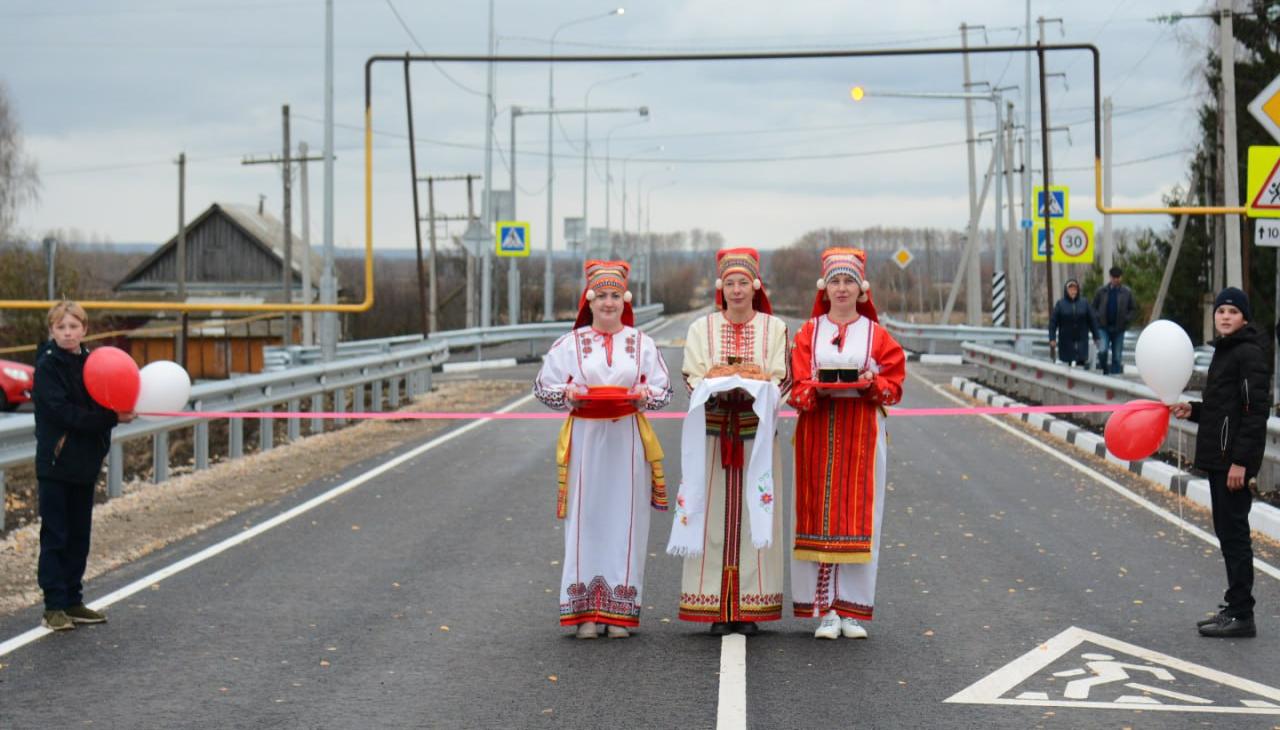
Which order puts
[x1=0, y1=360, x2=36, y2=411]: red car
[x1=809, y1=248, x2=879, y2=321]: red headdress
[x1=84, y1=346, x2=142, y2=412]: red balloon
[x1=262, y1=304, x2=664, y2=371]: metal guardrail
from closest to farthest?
[x1=809, y1=248, x2=879, y2=321]: red headdress
[x1=84, y1=346, x2=142, y2=412]: red balloon
[x1=0, y1=360, x2=36, y2=411]: red car
[x1=262, y1=304, x2=664, y2=371]: metal guardrail

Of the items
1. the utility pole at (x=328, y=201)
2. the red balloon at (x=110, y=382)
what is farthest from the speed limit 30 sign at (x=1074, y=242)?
the red balloon at (x=110, y=382)

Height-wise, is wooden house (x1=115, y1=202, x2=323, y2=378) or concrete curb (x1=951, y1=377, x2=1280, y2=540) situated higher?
wooden house (x1=115, y1=202, x2=323, y2=378)

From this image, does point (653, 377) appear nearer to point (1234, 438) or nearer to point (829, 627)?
point (829, 627)

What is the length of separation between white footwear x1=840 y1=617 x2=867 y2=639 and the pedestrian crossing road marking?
2.59 ft

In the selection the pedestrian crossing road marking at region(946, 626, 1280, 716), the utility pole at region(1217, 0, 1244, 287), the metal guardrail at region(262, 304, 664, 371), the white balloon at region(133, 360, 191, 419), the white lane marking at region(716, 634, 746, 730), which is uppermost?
the utility pole at region(1217, 0, 1244, 287)

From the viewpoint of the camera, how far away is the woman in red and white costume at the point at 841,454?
7805 millimetres

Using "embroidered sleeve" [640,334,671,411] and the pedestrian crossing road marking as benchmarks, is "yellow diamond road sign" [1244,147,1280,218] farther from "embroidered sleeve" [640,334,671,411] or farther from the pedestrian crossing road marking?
"embroidered sleeve" [640,334,671,411]

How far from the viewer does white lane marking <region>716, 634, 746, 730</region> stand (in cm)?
625

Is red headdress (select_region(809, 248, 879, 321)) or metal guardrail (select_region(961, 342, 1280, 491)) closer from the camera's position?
red headdress (select_region(809, 248, 879, 321))

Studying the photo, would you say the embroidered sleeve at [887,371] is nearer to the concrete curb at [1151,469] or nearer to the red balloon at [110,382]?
the concrete curb at [1151,469]

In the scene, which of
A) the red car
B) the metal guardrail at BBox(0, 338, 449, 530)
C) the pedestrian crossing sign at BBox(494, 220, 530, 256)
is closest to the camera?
the metal guardrail at BBox(0, 338, 449, 530)

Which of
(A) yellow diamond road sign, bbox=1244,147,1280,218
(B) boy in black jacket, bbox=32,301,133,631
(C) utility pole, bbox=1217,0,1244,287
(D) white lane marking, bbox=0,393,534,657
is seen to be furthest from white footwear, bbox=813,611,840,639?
(C) utility pole, bbox=1217,0,1244,287

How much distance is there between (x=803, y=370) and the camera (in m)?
7.84

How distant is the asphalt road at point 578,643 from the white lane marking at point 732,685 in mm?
56
